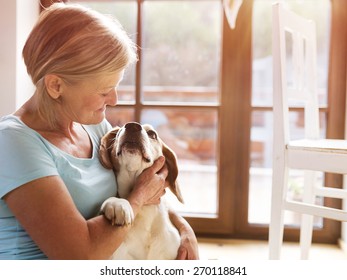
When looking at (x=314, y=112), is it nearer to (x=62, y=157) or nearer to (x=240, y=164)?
(x=240, y=164)

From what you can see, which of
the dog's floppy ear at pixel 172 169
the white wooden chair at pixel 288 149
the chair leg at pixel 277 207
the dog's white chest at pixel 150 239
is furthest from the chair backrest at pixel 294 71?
the dog's white chest at pixel 150 239

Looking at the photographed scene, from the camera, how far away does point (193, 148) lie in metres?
2.74

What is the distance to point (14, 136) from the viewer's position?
86cm

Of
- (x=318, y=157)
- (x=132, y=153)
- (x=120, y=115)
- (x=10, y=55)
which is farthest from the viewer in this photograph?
(x=120, y=115)

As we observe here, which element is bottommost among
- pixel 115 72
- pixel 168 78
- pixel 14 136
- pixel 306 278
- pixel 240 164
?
pixel 306 278

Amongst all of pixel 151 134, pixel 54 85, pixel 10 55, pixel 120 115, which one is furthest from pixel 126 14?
pixel 54 85

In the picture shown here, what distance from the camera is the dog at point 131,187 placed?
1.04 meters

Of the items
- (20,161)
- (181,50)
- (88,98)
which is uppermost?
(181,50)

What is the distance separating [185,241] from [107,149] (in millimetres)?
306

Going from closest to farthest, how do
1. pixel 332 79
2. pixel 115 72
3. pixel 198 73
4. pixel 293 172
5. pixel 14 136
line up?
1. pixel 14 136
2. pixel 115 72
3. pixel 332 79
4. pixel 293 172
5. pixel 198 73

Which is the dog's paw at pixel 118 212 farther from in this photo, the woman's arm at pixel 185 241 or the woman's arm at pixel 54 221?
the woman's arm at pixel 185 241

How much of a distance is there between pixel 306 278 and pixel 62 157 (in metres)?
0.60

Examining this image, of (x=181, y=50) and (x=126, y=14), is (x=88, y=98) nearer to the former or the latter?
(x=126, y=14)

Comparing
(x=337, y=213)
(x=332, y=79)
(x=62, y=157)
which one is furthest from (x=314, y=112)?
(x=62, y=157)
